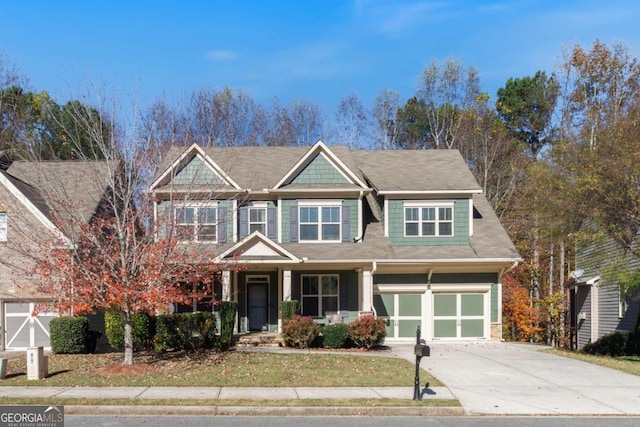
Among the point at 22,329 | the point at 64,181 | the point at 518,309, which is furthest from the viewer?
the point at 518,309

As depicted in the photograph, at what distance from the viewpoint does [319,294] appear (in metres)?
25.5

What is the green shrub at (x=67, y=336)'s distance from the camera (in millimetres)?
19422

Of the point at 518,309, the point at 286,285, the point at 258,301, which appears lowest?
the point at 518,309

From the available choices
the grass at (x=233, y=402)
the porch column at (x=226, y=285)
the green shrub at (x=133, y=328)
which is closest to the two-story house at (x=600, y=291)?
the grass at (x=233, y=402)

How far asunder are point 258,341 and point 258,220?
544 cm

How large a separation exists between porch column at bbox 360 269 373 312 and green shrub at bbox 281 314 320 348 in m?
2.39

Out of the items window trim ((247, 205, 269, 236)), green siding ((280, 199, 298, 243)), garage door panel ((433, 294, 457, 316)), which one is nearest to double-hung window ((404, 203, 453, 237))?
garage door panel ((433, 294, 457, 316))

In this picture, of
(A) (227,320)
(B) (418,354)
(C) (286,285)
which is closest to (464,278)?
(C) (286,285)

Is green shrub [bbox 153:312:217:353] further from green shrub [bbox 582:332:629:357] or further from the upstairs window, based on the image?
green shrub [bbox 582:332:629:357]

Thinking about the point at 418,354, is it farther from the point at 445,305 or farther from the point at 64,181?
the point at 64,181

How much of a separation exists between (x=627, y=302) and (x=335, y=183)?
13.3m

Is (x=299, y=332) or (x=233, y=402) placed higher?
(x=233, y=402)

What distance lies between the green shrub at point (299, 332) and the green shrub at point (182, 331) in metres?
2.86

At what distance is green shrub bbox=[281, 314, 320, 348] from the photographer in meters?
21.5
